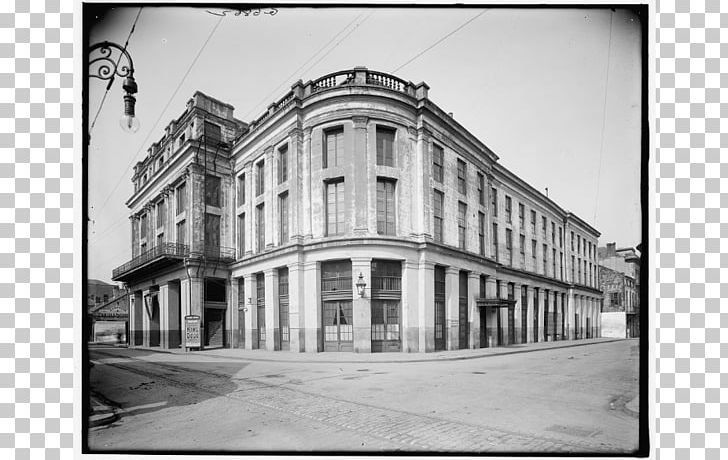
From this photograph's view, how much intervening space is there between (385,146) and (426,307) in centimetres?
295

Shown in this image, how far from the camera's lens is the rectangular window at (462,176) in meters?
7.21

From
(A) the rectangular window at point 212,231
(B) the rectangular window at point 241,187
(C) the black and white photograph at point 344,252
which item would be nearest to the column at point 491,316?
(C) the black and white photograph at point 344,252

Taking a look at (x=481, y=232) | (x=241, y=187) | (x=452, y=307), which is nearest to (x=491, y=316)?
(x=452, y=307)

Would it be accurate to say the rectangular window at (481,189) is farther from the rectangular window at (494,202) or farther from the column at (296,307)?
the column at (296,307)

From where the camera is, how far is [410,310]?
690 centimetres

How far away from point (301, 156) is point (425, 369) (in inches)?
171

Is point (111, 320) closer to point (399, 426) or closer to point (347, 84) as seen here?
point (399, 426)

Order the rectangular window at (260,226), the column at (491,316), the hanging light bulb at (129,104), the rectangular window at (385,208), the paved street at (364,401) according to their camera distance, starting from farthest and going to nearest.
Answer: the column at (491,316), the rectangular window at (260,226), the rectangular window at (385,208), the hanging light bulb at (129,104), the paved street at (364,401)

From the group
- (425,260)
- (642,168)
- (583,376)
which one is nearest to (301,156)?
(425,260)

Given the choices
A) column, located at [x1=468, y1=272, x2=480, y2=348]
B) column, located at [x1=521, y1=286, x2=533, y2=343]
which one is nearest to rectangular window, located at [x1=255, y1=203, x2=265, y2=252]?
column, located at [x1=468, y1=272, x2=480, y2=348]

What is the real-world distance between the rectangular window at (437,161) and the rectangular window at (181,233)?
15.4 feet

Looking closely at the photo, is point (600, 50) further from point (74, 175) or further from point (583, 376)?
point (74, 175)

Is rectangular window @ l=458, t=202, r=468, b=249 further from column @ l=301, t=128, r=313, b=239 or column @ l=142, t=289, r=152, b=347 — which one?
column @ l=142, t=289, r=152, b=347

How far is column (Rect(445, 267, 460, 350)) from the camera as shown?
7.25 meters
